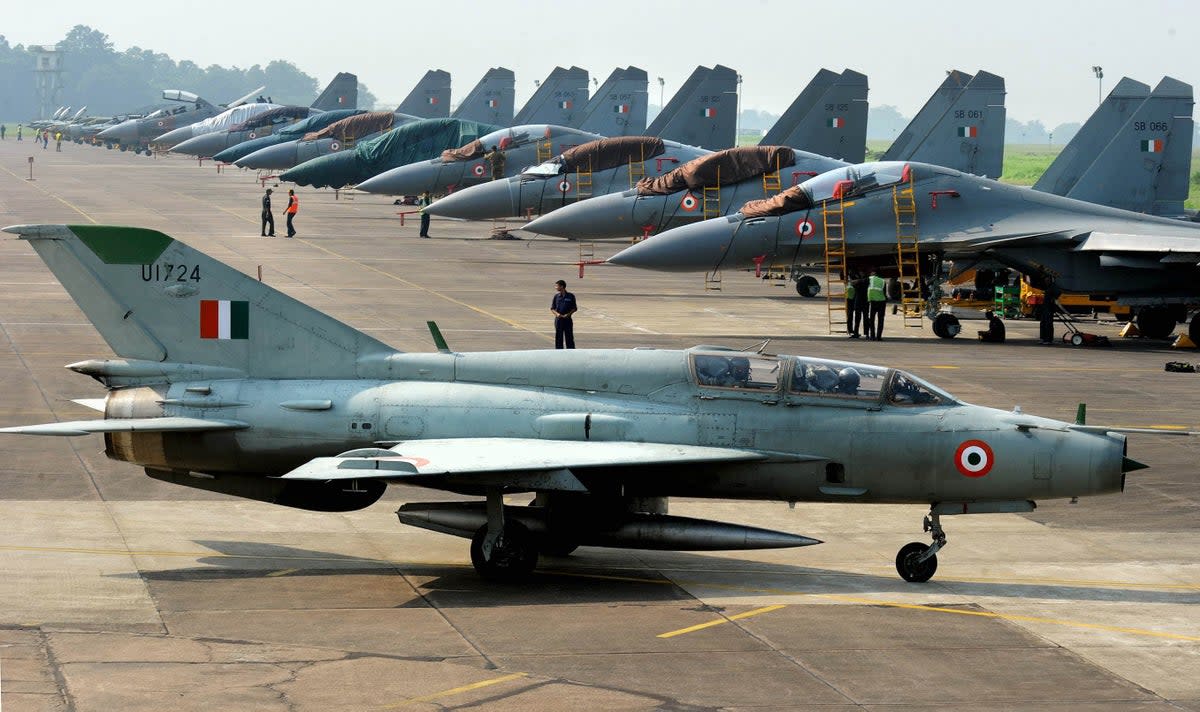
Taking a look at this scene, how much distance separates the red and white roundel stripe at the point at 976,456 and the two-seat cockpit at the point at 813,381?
0.54 metres

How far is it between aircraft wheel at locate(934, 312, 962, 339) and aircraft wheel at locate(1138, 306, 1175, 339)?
4.20m

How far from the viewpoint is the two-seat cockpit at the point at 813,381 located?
1405 cm

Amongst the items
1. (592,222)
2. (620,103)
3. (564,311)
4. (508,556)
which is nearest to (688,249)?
(592,222)

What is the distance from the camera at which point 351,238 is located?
5266 centimetres

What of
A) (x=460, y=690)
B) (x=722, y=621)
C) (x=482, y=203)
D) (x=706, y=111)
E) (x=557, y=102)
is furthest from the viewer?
(x=557, y=102)

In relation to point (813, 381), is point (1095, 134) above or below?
above

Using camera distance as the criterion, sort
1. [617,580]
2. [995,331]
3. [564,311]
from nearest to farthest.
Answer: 1. [617,580]
2. [564,311]
3. [995,331]

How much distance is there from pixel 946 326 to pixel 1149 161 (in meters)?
9.56

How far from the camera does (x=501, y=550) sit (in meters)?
13.6

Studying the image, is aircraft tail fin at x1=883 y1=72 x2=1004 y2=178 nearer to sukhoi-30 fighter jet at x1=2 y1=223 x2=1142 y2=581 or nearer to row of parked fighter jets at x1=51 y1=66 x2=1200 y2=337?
row of parked fighter jets at x1=51 y1=66 x2=1200 y2=337

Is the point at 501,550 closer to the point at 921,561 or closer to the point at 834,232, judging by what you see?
the point at 921,561

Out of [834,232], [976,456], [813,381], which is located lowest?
[976,456]

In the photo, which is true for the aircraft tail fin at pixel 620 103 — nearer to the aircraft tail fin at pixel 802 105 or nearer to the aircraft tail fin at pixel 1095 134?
the aircraft tail fin at pixel 802 105

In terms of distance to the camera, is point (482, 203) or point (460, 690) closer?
point (460, 690)
